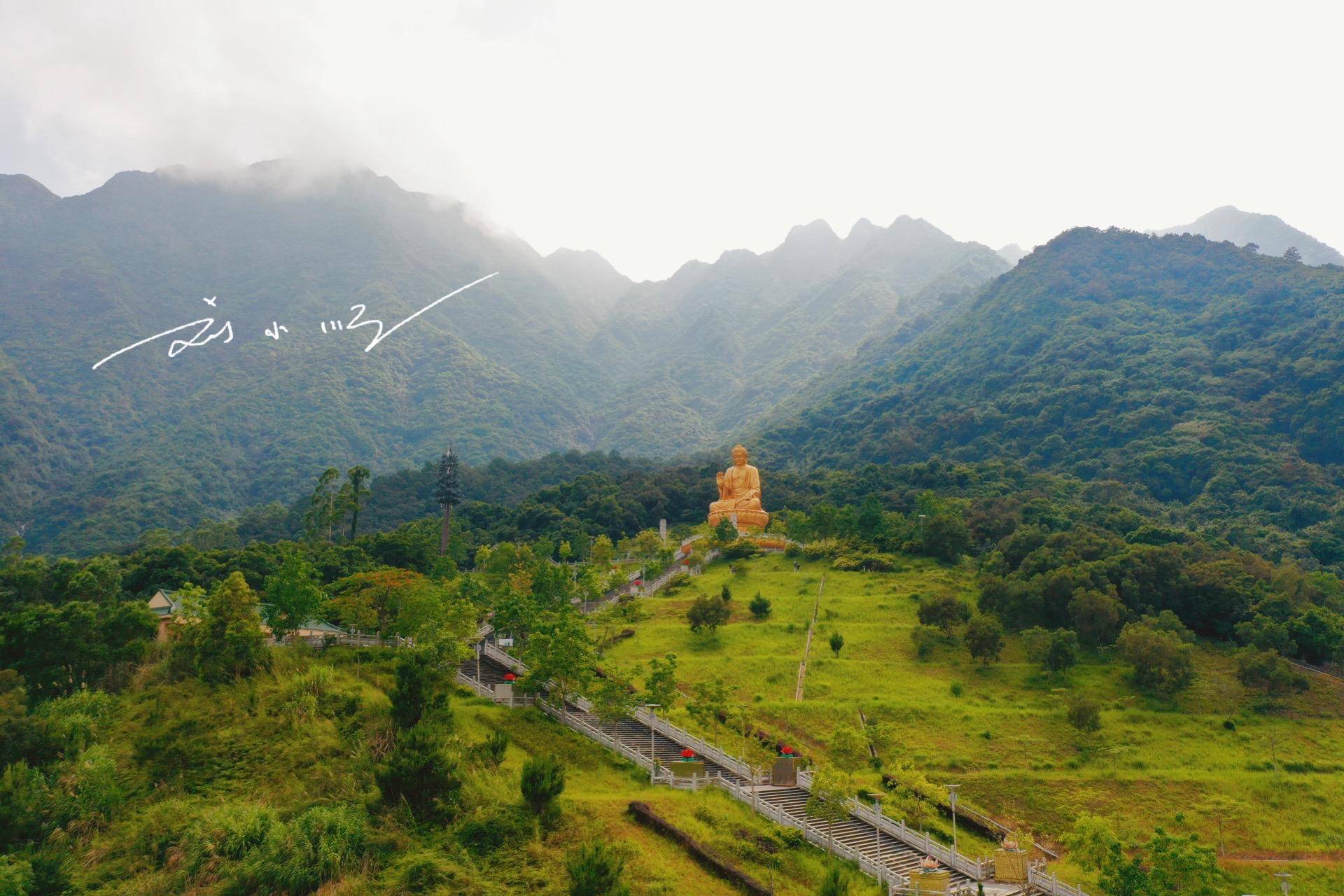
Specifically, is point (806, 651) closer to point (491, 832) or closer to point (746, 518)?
point (491, 832)

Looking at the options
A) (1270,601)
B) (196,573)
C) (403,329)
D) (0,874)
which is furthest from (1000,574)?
(403,329)

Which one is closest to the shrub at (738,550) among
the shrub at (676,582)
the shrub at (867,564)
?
the shrub at (676,582)

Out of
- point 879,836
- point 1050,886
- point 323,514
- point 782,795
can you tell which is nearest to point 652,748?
point 782,795

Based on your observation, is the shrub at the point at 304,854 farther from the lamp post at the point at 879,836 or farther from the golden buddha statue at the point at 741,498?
the golden buddha statue at the point at 741,498

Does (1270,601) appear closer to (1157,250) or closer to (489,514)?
(489,514)

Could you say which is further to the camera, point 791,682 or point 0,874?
point 791,682

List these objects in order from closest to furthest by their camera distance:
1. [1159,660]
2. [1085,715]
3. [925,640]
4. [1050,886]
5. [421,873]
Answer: [421,873], [1050,886], [1085,715], [1159,660], [925,640]
